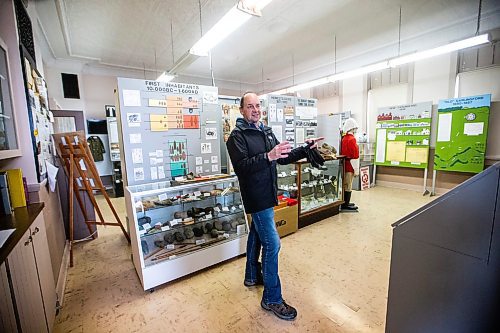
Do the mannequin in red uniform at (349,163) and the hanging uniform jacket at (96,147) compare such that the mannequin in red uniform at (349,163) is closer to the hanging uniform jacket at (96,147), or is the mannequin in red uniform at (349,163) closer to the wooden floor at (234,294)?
the wooden floor at (234,294)

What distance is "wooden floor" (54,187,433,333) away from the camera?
1.76 m

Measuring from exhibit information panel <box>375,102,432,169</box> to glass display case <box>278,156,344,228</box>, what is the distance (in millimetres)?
2793

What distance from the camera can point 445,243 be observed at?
34.3 inches

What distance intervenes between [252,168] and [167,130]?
4.66ft

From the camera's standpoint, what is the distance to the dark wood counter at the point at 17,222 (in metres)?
1.11

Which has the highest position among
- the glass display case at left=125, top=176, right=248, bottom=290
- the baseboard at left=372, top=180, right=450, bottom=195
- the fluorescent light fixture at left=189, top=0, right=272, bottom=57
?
the fluorescent light fixture at left=189, top=0, right=272, bottom=57

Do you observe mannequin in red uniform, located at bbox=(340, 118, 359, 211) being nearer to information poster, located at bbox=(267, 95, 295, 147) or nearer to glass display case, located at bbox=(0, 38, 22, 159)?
information poster, located at bbox=(267, 95, 295, 147)

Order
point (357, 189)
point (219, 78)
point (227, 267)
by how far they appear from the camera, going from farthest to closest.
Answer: point (219, 78), point (357, 189), point (227, 267)

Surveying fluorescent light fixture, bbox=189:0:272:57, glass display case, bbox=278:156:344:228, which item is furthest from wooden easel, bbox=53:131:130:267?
glass display case, bbox=278:156:344:228

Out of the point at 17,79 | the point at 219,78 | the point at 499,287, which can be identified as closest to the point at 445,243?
the point at 499,287

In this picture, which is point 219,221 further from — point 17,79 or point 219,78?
point 219,78

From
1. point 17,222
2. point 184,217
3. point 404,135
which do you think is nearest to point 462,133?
point 404,135

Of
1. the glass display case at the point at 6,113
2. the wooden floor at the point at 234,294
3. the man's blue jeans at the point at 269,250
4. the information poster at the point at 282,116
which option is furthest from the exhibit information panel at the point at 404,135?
the glass display case at the point at 6,113

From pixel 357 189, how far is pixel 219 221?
186 inches
